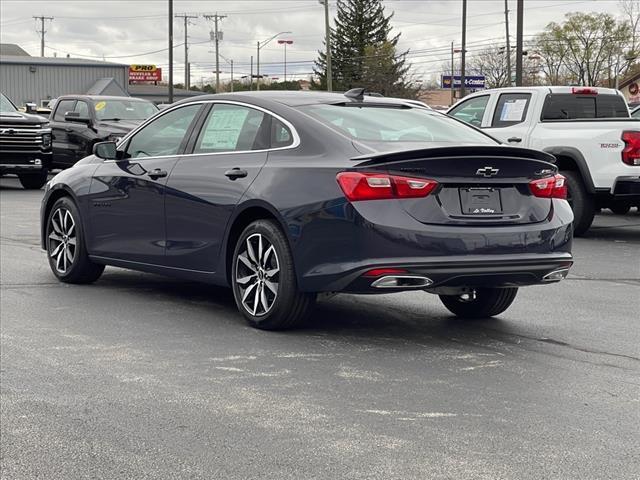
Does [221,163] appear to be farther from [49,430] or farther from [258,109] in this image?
[49,430]

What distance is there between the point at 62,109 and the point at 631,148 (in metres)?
15.7

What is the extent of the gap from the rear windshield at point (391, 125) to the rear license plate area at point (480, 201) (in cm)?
68

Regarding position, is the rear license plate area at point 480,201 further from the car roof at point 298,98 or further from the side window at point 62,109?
the side window at point 62,109

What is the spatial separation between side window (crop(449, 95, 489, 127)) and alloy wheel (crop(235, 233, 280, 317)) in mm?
8757

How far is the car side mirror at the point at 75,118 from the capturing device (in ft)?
78.7

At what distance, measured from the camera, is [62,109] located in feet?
83.3

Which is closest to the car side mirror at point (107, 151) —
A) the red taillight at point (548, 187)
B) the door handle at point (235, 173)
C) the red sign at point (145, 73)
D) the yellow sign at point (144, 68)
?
the door handle at point (235, 173)

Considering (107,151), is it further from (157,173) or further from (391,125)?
(391,125)

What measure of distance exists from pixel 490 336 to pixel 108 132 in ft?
58.1

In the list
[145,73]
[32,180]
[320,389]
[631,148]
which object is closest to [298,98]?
[320,389]

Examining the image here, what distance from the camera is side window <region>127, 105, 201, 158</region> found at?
27.2ft

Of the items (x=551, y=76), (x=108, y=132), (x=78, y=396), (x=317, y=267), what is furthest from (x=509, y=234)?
(x=551, y=76)

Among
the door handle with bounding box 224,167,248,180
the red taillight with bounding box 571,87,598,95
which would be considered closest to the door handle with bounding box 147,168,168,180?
the door handle with bounding box 224,167,248,180

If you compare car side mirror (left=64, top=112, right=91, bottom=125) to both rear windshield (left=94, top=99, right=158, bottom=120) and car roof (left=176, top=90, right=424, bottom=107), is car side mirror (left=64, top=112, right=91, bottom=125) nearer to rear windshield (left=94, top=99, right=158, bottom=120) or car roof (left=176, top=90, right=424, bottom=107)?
rear windshield (left=94, top=99, right=158, bottom=120)
